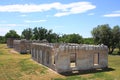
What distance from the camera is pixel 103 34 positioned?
2105 inches

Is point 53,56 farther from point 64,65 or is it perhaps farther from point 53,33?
point 53,33

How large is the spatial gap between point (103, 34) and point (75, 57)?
92.6 feet

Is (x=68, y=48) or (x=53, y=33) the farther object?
(x=53, y=33)

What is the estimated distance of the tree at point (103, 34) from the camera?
53.2 meters

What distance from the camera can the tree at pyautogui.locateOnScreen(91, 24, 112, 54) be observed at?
174 ft

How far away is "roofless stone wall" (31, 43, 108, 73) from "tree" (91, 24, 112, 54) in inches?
921

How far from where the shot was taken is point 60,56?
83.5ft

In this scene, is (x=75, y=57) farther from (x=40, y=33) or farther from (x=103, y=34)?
(x=40, y=33)

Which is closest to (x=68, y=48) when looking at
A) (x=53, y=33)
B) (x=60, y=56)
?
(x=60, y=56)

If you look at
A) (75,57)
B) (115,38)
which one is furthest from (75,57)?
(115,38)

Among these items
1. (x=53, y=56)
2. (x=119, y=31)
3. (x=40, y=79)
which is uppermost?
(x=119, y=31)

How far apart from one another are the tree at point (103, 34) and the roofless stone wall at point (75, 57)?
2340cm

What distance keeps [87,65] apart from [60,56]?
394cm

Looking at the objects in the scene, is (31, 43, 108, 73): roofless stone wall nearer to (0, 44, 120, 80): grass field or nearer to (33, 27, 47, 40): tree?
(0, 44, 120, 80): grass field
